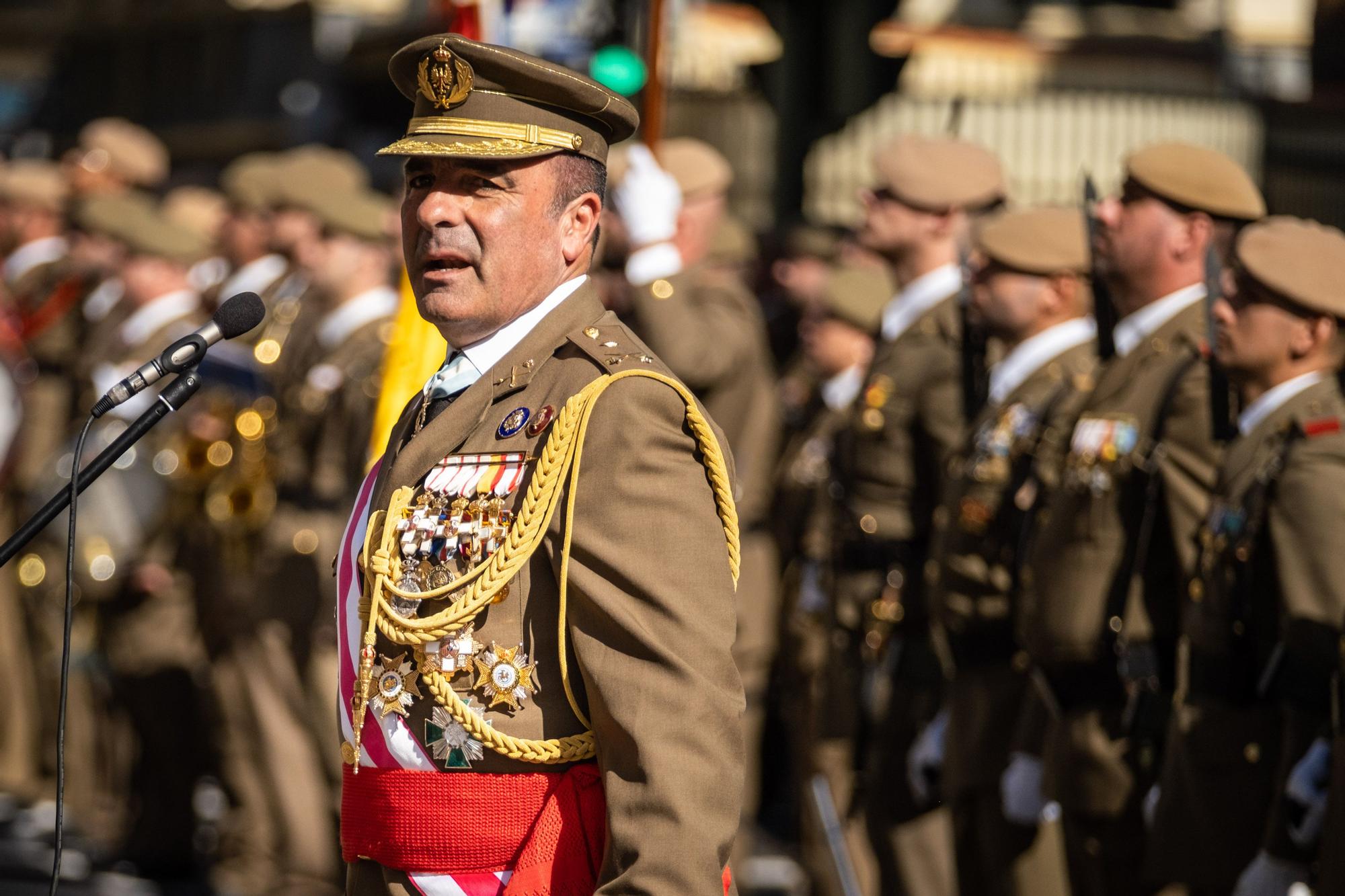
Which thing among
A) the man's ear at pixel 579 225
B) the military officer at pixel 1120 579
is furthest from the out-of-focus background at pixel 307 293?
the man's ear at pixel 579 225

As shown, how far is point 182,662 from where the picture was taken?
355 inches

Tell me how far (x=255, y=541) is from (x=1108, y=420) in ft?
12.8

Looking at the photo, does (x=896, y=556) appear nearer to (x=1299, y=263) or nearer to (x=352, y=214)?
(x=1299, y=263)

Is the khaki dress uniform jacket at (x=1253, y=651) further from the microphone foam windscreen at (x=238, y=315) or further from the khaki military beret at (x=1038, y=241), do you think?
the microphone foam windscreen at (x=238, y=315)

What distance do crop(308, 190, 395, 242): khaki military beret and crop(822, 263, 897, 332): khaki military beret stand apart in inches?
64.1

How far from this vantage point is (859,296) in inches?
315

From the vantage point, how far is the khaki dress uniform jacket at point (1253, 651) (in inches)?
179

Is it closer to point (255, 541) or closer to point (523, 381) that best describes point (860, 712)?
point (255, 541)

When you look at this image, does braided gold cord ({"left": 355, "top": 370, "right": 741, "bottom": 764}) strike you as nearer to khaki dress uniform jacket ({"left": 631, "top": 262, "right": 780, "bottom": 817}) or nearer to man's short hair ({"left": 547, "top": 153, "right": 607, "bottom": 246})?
man's short hair ({"left": 547, "top": 153, "right": 607, "bottom": 246})

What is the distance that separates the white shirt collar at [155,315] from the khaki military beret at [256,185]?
463 millimetres

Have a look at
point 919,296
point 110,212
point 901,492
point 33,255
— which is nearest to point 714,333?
point 919,296

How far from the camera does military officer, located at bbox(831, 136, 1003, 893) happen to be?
253 inches

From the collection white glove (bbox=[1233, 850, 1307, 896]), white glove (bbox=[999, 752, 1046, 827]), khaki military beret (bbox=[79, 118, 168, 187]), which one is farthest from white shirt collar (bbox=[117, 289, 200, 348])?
white glove (bbox=[1233, 850, 1307, 896])

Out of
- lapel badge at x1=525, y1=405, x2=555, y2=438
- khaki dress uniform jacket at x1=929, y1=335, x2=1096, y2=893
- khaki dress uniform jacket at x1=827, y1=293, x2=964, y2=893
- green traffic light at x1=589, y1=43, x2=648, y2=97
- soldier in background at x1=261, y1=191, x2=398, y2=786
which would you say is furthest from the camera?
soldier in background at x1=261, y1=191, x2=398, y2=786
